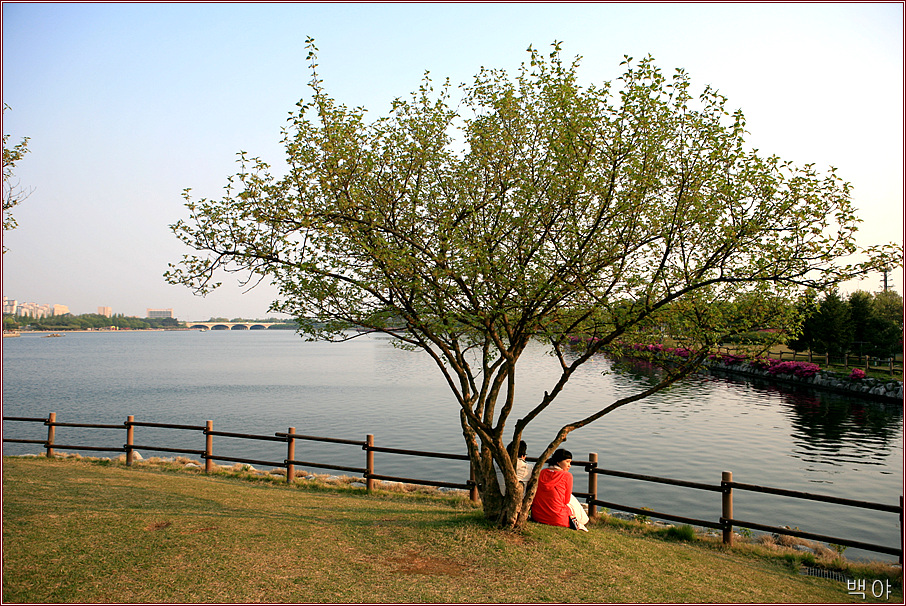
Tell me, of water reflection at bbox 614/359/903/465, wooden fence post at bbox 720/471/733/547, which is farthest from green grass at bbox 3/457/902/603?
water reflection at bbox 614/359/903/465

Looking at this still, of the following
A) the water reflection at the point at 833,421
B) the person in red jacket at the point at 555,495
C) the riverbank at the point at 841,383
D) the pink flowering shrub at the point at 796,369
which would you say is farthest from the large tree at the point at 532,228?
the pink flowering shrub at the point at 796,369

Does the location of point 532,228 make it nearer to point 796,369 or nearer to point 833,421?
point 833,421

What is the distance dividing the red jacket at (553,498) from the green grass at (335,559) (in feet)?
1.16

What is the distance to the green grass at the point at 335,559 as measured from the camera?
258 inches

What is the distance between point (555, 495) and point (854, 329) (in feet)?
159

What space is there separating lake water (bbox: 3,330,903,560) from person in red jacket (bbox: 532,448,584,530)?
231cm

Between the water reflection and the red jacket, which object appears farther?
the water reflection

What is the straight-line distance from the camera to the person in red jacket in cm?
915

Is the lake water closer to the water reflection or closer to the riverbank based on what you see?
the water reflection

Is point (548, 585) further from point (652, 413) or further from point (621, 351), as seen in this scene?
point (652, 413)

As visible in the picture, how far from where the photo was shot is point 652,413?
112 feet

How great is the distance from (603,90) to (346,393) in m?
39.9

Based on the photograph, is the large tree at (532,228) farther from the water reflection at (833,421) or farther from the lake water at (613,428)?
the water reflection at (833,421)

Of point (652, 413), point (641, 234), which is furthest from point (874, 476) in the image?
point (641, 234)
